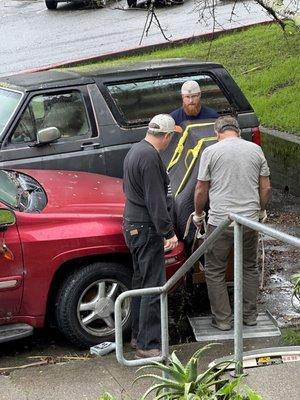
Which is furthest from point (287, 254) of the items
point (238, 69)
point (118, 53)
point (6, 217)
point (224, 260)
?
point (118, 53)

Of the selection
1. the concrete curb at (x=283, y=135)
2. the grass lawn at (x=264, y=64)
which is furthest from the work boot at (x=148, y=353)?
the grass lawn at (x=264, y=64)

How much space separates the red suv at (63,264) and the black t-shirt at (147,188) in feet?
1.39

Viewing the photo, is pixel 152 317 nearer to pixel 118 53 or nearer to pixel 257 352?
pixel 257 352

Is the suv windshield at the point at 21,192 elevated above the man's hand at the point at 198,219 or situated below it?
above

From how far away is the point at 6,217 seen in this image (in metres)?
5.96

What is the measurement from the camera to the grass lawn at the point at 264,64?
11781mm

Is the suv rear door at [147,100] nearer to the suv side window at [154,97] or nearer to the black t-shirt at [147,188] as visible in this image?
the suv side window at [154,97]

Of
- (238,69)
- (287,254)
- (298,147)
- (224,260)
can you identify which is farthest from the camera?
(238,69)

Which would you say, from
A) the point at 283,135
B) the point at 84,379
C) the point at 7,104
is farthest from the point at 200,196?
the point at 283,135

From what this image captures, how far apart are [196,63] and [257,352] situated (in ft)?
14.6

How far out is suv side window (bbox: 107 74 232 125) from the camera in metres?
8.22

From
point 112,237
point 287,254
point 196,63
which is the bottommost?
point 287,254

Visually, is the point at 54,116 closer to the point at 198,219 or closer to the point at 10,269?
the point at 198,219

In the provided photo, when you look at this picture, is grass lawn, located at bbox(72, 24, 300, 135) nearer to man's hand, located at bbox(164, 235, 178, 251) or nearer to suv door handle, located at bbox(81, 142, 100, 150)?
suv door handle, located at bbox(81, 142, 100, 150)
